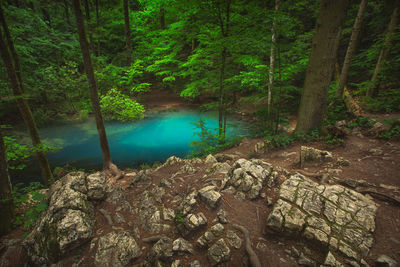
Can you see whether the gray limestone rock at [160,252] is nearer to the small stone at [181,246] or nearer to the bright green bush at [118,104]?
the small stone at [181,246]

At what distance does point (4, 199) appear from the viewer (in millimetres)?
4438

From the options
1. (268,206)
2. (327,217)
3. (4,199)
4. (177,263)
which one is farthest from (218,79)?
(4,199)

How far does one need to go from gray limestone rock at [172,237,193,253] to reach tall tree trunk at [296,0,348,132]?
5.90m

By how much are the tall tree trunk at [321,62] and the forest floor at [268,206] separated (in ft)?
3.47

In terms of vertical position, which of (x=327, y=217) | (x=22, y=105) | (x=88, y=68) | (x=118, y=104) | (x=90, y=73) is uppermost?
(x=88, y=68)

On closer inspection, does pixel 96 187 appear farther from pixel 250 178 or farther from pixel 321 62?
pixel 321 62

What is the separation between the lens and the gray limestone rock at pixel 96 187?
418 cm

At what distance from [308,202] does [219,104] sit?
6.01 metres

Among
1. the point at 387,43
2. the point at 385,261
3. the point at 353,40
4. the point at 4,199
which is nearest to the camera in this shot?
the point at 385,261

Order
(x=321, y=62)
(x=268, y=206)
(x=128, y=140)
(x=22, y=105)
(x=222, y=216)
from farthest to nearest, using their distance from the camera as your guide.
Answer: (x=128, y=140)
(x=22, y=105)
(x=321, y=62)
(x=268, y=206)
(x=222, y=216)

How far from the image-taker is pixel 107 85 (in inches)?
395

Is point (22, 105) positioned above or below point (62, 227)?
above

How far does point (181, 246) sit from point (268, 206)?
200 centimetres

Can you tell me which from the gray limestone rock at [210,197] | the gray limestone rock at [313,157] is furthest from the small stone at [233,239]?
the gray limestone rock at [313,157]
